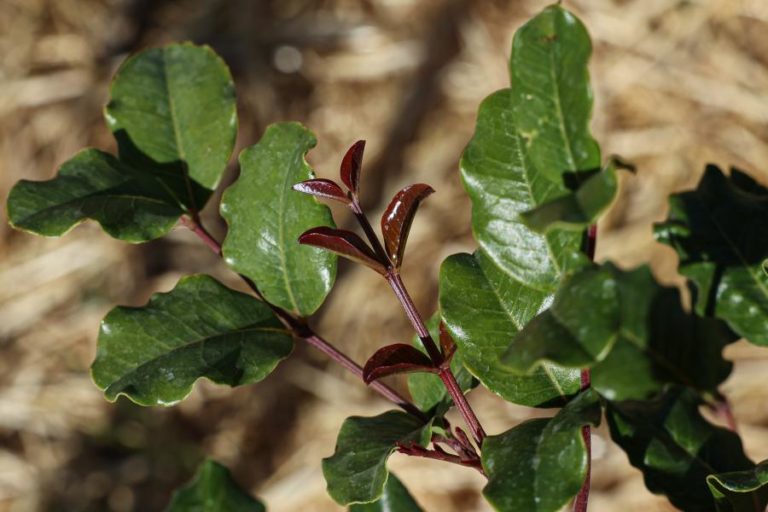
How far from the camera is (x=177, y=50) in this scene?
0.85m

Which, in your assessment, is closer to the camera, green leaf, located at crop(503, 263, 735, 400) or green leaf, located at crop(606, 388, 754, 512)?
green leaf, located at crop(503, 263, 735, 400)

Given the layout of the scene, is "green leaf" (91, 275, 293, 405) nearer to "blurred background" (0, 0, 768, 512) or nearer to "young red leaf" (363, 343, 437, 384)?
"young red leaf" (363, 343, 437, 384)

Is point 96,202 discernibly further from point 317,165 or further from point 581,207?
point 317,165

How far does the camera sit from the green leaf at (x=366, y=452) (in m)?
0.65

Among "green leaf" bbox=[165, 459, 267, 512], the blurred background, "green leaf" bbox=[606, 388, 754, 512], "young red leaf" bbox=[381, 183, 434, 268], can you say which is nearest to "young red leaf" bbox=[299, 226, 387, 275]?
"young red leaf" bbox=[381, 183, 434, 268]

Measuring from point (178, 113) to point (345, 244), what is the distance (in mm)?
270

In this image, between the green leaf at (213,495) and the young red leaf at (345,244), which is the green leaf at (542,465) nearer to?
the young red leaf at (345,244)

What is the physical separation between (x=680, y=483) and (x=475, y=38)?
8.84 ft

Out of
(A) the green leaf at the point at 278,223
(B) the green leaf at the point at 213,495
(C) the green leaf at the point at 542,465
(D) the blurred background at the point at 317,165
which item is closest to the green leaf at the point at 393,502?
(B) the green leaf at the point at 213,495

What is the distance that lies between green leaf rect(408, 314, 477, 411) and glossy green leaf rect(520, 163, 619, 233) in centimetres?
28

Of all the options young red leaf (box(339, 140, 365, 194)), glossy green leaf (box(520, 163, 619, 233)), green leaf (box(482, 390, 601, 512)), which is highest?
glossy green leaf (box(520, 163, 619, 233))

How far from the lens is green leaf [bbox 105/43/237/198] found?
0.82 m

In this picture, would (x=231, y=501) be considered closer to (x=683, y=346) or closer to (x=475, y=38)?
(x=683, y=346)

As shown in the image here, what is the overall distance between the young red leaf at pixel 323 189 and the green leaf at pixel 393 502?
0.34 meters
